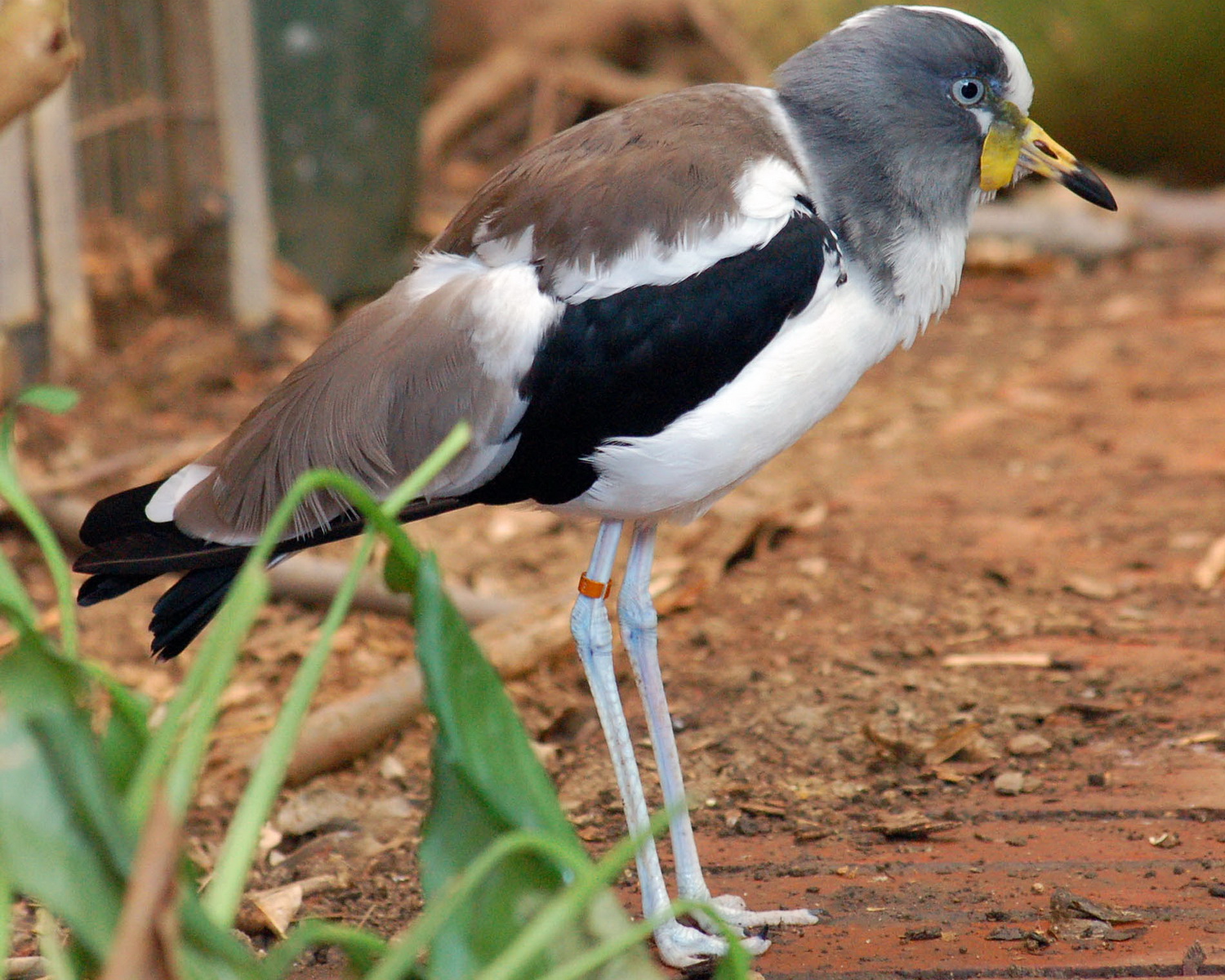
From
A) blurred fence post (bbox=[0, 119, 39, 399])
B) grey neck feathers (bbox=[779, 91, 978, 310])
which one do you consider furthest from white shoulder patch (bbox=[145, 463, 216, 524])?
blurred fence post (bbox=[0, 119, 39, 399])

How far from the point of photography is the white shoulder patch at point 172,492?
9.34 feet

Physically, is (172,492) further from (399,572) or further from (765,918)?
(765,918)

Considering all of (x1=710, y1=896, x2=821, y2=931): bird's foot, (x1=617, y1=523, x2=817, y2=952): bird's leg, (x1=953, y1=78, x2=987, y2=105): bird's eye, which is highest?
(x1=953, y1=78, x2=987, y2=105): bird's eye

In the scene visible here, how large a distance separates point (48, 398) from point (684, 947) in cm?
160

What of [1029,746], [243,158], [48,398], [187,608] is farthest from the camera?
[243,158]

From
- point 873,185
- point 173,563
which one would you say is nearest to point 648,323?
point 873,185

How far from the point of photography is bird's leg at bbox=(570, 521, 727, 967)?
9.39 feet

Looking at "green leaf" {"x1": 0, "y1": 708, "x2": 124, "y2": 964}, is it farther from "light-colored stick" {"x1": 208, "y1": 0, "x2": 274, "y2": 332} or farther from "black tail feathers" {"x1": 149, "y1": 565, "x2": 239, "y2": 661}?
"light-colored stick" {"x1": 208, "y1": 0, "x2": 274, "y2": 332}

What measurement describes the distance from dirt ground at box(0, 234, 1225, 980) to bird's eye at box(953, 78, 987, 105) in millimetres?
1478

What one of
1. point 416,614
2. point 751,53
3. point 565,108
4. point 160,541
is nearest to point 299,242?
point 565,108

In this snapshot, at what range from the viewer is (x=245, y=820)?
1.76m

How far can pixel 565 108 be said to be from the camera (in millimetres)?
9727

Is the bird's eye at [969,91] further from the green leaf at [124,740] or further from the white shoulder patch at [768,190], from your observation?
the green leaf at [124,740]

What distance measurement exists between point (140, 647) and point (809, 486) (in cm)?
248
